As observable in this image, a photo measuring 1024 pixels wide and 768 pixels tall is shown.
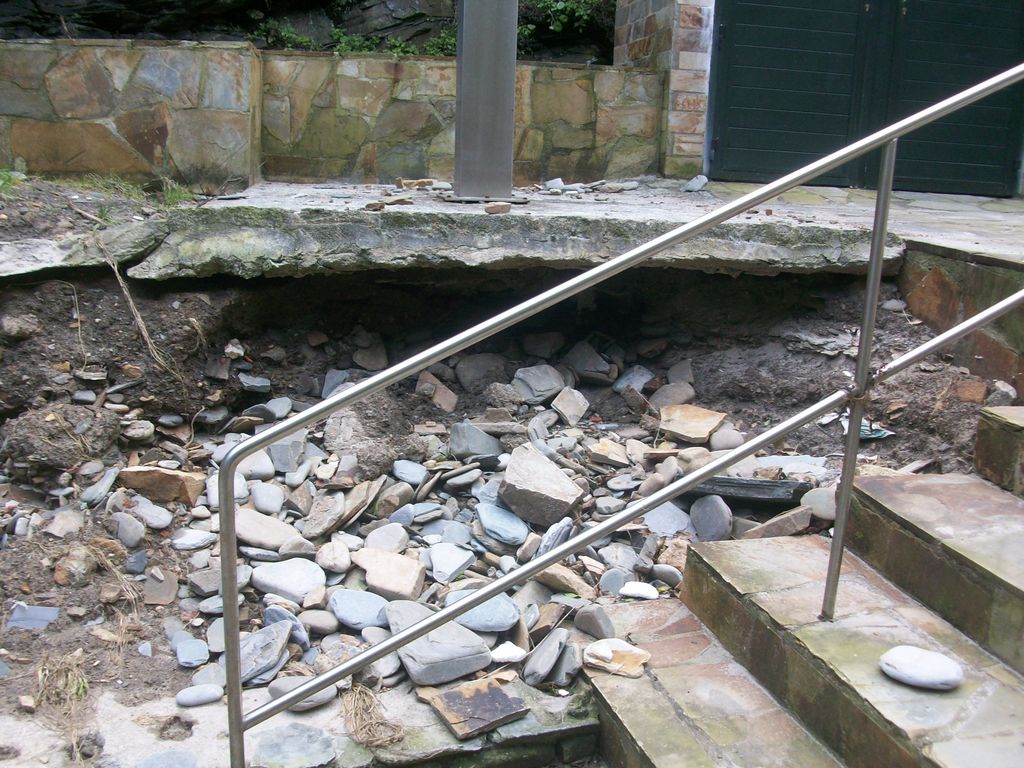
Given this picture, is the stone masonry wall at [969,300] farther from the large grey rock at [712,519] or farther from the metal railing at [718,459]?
the metal railing at [718,459]

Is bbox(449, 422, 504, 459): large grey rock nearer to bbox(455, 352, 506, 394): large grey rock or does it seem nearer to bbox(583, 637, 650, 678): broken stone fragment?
bbox(455, 352, 506, 394): large grey rock

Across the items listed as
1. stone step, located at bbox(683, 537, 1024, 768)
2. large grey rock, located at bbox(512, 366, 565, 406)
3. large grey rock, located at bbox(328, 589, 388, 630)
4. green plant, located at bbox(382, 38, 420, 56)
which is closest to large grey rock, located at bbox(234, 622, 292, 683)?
large grey rock, located at bbox(328, 589, 388, 630)

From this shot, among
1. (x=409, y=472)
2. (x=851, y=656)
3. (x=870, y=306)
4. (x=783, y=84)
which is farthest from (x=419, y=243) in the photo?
(x=783, y=84)

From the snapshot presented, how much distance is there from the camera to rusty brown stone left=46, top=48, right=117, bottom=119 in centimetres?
422

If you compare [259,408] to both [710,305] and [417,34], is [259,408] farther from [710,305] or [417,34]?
[417,34]

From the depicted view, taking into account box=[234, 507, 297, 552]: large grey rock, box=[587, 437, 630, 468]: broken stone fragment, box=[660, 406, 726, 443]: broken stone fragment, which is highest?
box=[660, 406, 726, 443]: broken stone fragment

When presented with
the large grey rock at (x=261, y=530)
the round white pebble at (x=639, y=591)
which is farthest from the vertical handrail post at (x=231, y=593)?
the round white pebble at (x=639, y=591)

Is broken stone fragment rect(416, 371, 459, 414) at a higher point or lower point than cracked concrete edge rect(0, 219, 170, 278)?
lower

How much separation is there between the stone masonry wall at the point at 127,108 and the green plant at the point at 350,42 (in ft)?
9.05

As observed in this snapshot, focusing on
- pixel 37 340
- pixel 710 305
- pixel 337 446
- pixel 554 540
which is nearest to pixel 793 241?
pixel 710 305

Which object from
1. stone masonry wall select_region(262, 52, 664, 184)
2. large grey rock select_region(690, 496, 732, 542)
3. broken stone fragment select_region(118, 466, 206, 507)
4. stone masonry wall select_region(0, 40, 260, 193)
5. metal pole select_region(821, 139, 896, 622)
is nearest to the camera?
metal pole select_region(821, 139, 896, 622)

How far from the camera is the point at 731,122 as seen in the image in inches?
217

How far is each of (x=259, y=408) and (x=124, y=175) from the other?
1835mm

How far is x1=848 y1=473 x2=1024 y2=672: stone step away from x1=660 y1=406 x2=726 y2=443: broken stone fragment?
1.06 m
